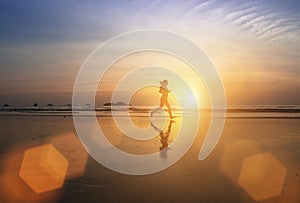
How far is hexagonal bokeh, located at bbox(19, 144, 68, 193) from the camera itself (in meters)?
7.87

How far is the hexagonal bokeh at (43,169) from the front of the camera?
7866 mm

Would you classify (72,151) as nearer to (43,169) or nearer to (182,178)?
(43,169)

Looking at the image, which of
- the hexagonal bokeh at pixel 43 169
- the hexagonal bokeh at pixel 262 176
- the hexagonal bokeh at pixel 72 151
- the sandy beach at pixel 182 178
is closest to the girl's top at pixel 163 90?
the hexagonal bokeh at pixel 72 151

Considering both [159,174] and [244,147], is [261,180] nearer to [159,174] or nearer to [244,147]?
[159,174]

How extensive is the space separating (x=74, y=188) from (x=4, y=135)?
9.98 meters

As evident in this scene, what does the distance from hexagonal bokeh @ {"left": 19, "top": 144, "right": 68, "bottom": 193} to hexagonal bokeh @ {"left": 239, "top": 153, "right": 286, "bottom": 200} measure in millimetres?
4038

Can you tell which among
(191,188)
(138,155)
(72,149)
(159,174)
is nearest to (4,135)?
(72,149)

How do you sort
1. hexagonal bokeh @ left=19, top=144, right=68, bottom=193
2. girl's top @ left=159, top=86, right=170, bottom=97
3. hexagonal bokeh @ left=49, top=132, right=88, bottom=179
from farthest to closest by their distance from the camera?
1. girl's top @ left=159, top=86, right=170, bottom=97
2. hexagonal bokeh @ left=49, top=132, right=88, bottom=179
3. hexagonal bokeh @ left=19, top=144, right=68, bottom=193

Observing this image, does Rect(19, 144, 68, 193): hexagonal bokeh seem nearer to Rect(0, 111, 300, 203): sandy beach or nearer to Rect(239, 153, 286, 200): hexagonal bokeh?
Rect(0, 111, 300, 203): sandy beach

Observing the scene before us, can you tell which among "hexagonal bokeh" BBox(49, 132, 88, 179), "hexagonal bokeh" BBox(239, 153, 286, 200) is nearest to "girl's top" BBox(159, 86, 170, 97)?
"hexagonal bokeh" BBox(49, 132, 88, 179)

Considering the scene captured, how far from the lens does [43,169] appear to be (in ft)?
30.5

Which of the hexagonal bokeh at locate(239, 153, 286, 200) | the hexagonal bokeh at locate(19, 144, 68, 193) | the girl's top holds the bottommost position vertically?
the hexagonal bokeh at locate(19, 144, 68, 193)

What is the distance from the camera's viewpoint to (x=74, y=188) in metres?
7.57

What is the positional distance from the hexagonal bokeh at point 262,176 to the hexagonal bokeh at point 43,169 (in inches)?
159
